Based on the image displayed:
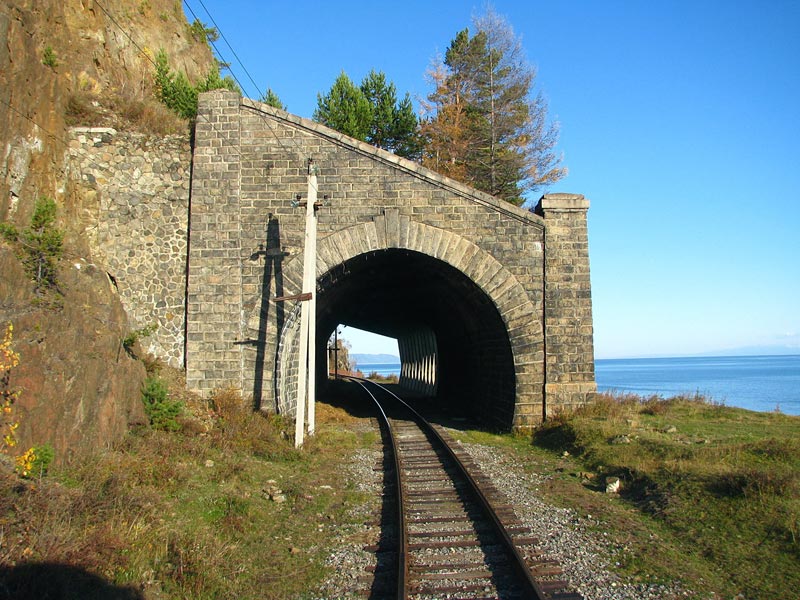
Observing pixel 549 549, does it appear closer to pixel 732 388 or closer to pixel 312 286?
pixel 312 286

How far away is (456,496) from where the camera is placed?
877cm

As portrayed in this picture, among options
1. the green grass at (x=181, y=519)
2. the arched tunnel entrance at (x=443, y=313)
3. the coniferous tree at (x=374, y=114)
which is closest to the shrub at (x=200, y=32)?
the coniferous tree at (x=374, y=114)

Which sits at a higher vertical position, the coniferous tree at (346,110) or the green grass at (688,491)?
the coniferous tree at (346,110)

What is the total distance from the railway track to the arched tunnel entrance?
4974 millimetres

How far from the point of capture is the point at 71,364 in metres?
8.07

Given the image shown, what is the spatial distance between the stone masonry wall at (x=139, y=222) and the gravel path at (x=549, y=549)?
237 inches

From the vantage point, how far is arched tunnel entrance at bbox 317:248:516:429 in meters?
14.7

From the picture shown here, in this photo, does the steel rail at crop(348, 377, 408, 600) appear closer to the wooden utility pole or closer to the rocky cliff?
the wooden utility pole

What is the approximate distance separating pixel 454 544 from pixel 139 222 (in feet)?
33.3

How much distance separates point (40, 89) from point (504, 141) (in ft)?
75.8

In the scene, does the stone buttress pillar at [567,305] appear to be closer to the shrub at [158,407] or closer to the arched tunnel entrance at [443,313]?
the arched tunnel entrance at [443,313]

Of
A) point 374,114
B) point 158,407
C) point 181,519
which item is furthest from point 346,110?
point 181,519

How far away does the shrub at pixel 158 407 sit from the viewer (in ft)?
34.6

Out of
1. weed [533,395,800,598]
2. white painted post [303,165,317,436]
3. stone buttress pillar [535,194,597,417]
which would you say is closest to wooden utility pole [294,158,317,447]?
white painted post [303,165,317,436]
